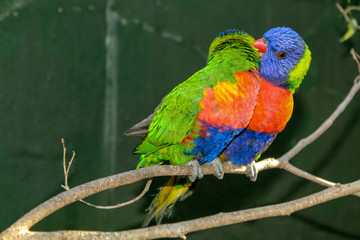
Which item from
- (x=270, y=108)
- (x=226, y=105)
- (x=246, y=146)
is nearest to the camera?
(x=226, y=105)

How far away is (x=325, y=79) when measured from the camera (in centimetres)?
362

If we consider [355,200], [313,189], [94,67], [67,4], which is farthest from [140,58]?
[355,200]

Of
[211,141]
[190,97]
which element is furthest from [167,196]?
[190,97]

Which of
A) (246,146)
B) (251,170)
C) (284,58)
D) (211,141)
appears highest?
(284,58)

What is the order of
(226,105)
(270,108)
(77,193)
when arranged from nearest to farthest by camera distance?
(77,193) < (226,105) < (270,108)

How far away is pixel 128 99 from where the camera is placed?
2.91m

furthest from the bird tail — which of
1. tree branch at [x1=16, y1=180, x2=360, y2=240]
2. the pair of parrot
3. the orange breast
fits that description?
tree branch at [x1=16, y1=180, x2=360, y2=240]

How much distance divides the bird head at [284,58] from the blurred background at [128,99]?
3.10 ft

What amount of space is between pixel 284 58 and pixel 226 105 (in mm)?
374

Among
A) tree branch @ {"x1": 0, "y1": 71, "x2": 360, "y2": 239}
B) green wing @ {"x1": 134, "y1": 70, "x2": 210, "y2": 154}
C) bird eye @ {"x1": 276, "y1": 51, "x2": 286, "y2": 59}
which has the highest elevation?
bird eye @ {"x1": 276, "y1": 51, "x2": 286, "y2": 59}

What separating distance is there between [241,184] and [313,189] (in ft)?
2.39

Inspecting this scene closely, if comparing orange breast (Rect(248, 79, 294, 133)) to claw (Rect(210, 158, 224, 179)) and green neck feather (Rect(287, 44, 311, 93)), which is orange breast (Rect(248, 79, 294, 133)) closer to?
green neck feather (Rect(287, 44, 311, 93))

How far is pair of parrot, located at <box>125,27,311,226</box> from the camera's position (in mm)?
1733

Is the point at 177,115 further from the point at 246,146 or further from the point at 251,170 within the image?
the point at 251,170
